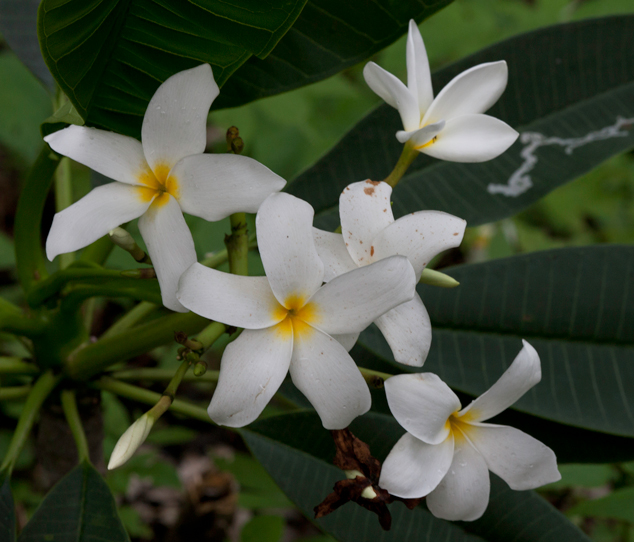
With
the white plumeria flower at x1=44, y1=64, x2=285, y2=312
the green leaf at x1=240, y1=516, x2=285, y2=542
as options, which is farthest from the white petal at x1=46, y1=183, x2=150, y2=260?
the green leaf at x1=240, y1=516, x2=285, y2=542

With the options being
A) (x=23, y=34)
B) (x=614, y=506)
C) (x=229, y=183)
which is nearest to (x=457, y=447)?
(x=229, y=183)

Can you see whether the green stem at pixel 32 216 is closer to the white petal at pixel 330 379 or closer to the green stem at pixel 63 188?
the green stem at pixel 63 188

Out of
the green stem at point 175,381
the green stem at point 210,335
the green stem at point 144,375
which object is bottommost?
the green stem at point 144,375

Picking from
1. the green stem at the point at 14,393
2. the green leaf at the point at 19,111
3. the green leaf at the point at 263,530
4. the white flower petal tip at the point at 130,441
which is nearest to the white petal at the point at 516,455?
the white flower petal tip at the point at 130,441

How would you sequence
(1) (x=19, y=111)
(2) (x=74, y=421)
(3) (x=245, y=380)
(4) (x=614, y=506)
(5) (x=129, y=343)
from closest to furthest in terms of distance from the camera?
(3) (x=245, y=380)
(5) (x=129, y=343)
(2) (x=74, y=421)
(4) (x=614, y=506)
(1) (x=19, y=111)

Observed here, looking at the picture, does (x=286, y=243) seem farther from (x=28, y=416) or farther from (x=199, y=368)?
(x=28, y=416)

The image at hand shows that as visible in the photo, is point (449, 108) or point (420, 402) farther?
point (449, 108)
